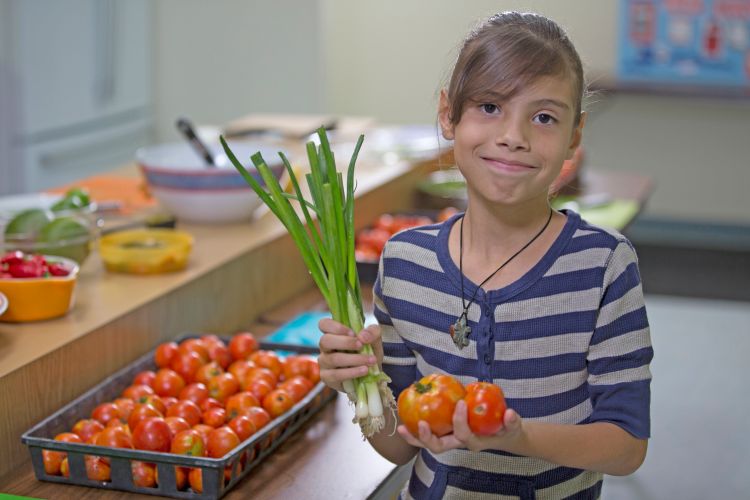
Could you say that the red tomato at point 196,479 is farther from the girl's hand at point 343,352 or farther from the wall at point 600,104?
the wall at point 600,104

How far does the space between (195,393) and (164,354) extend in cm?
17

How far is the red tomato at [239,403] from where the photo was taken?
194cm

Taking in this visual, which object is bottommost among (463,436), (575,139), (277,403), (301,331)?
(301,331)

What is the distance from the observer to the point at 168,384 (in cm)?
204

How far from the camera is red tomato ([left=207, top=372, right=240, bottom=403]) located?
80.2 inches

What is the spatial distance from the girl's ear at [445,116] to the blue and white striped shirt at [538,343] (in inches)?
6.8

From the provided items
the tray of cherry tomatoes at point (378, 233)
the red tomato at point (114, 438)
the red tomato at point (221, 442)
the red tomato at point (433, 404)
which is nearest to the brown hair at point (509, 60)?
the red tomato at point (433, 404)

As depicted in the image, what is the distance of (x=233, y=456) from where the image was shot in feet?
5.62

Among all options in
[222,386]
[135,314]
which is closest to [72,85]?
[135,314]

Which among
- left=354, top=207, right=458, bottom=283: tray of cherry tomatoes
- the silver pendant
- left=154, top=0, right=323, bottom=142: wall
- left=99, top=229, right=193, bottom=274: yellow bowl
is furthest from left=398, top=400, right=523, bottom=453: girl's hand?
left=154, top=0, right=323, bottom=142: wall

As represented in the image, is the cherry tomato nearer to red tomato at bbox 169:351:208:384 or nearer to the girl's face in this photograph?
red tomato at bbox 169:351:208:384

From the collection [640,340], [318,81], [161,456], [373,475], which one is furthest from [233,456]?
[318,81]

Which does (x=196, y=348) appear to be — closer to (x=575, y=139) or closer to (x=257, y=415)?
(x=257, y=415)

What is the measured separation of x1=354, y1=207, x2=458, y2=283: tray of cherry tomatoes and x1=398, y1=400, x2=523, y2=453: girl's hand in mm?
1411
